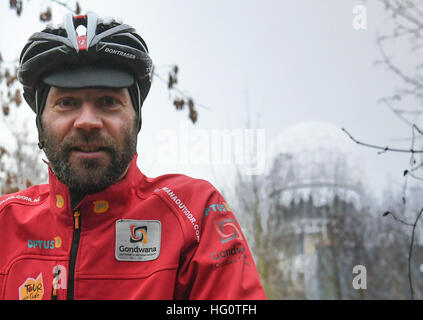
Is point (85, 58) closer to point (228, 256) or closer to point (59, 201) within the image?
point (59, 201)

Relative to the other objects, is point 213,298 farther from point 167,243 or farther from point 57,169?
point 57,169

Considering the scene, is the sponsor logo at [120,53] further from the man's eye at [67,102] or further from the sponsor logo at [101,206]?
the sponsor logo at [101,206]

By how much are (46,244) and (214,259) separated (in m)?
0.80

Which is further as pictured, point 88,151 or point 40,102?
point 40,102

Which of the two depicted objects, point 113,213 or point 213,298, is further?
point 113,213

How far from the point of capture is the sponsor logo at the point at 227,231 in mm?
2135

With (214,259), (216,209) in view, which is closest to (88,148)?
(216,209)

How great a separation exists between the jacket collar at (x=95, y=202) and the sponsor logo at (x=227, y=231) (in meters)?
0.48

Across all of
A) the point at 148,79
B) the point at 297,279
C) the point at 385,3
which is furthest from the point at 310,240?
the point at 148,79

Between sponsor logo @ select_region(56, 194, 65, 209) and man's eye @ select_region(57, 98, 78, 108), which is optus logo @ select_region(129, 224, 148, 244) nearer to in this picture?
sponsor logo @ select_region(56, 194, 65, 209)

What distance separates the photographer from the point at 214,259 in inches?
81.0

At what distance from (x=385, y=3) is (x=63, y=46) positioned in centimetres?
331

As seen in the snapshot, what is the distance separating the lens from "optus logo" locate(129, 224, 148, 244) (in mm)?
2180

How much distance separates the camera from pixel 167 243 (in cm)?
216
